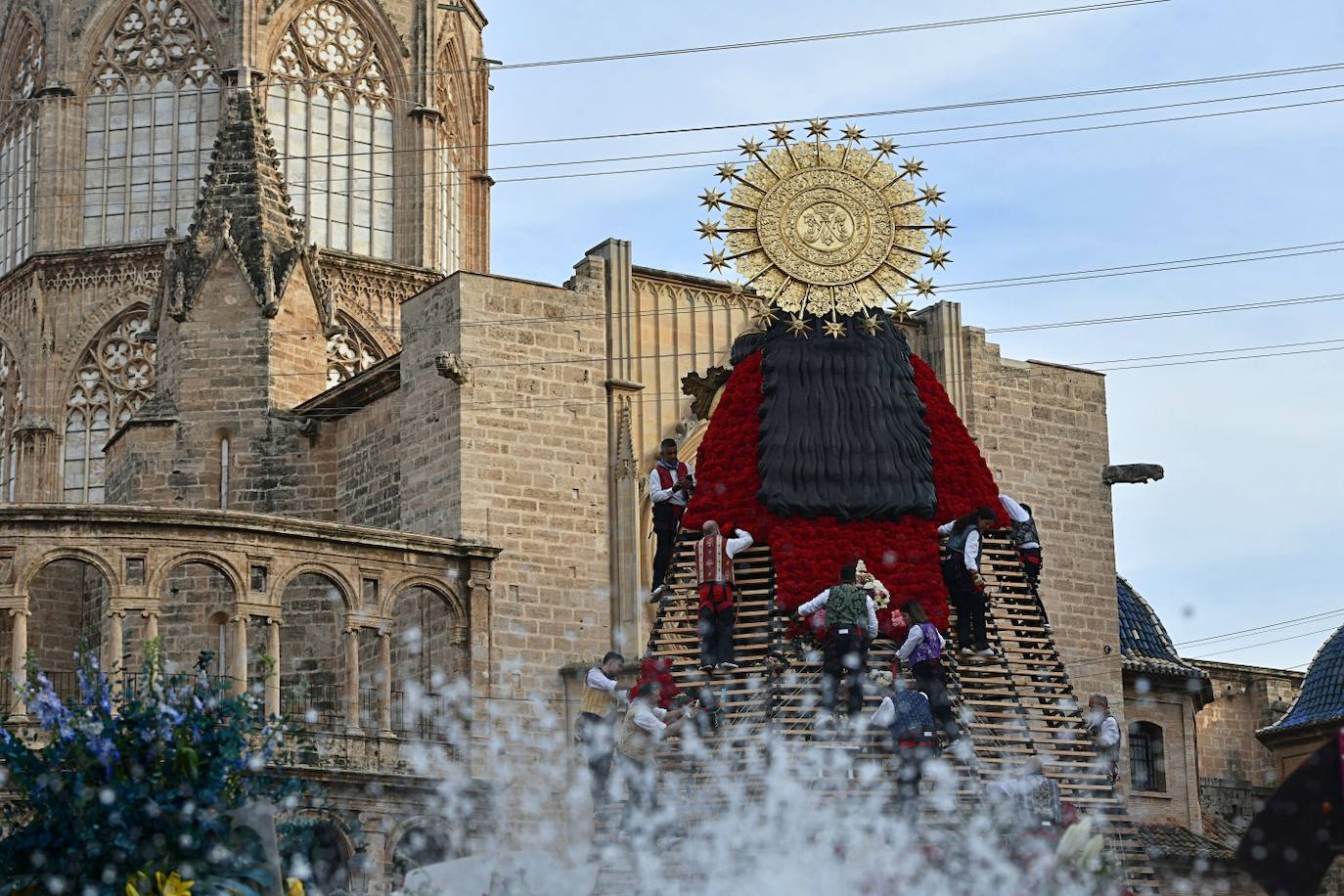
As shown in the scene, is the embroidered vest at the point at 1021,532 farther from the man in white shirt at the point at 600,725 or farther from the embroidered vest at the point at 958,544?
the man in white shirt at the point at 600,725

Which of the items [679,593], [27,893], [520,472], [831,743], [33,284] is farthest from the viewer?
[33,284]

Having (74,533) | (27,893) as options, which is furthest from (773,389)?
(27,893)

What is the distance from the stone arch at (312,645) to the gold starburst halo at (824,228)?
1011 cm

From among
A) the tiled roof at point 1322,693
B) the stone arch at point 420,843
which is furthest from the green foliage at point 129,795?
the tiled roof at point 1322,693

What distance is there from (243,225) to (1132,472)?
1404 cm

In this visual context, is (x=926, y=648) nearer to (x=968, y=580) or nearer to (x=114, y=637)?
(x=968, y=580)

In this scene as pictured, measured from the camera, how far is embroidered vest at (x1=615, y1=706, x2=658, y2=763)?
78.4ft

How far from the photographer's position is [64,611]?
3725cm

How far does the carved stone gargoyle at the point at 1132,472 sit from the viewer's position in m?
39.9

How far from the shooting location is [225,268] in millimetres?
37875

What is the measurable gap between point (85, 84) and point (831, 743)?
3400cm

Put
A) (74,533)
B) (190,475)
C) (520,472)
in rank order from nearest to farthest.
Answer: (74,533) → (520,472) → (190,475)

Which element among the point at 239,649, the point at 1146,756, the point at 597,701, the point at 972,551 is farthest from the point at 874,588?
the point at 1146,756

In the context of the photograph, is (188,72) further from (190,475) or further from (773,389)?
(773,389)
